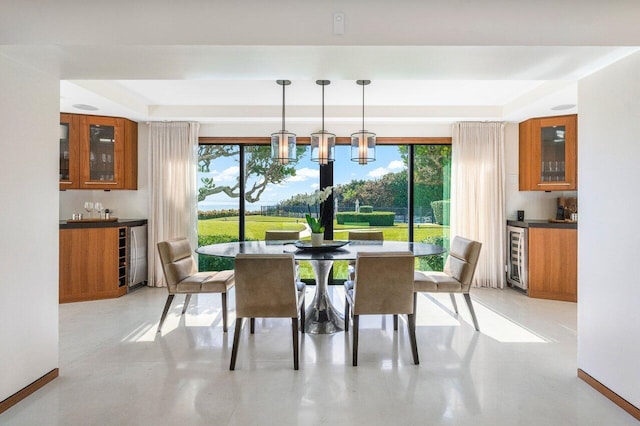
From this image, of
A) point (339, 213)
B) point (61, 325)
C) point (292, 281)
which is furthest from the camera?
point (339, 213)

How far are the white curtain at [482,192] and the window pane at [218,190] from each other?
10.6 ft

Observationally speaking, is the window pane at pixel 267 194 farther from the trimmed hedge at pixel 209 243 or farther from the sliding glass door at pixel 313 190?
the trimmed hedge at pixel 209 243

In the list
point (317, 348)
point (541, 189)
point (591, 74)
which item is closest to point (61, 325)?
point (317, 348)

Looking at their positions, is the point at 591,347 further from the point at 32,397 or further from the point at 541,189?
Answer: the point at 32,397

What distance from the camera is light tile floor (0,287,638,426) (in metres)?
2.10

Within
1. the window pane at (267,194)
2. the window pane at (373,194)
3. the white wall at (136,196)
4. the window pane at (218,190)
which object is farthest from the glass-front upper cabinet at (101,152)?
the window pane at (373,194)

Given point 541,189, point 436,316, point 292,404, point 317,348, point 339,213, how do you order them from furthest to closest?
point 339,213 → point 541,189 → point 436,316 → point 317,348 → point 292,404

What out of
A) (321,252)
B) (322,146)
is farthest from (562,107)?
(321,252)

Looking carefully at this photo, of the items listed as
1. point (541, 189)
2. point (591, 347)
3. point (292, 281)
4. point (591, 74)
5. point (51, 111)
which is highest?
point (591, 74)

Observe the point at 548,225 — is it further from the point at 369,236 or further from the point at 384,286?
the point at 384,286

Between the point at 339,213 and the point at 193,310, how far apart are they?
2435 millimetres

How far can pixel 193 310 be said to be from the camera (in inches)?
162

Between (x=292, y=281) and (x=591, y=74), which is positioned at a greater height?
(x=591, y=74)

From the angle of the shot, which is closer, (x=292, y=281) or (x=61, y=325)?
(x=292, y=281)
